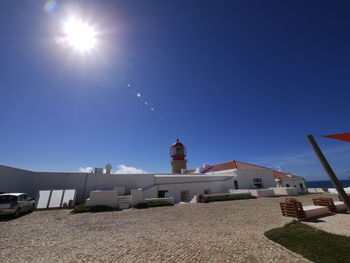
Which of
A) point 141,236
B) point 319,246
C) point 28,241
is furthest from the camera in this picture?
point 141,236

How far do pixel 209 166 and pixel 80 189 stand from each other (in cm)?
2564

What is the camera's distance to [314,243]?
5.17 m

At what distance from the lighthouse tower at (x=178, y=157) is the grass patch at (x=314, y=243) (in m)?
25.4

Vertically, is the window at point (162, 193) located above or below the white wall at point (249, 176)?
below

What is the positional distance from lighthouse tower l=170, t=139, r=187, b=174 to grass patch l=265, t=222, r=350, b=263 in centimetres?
2539

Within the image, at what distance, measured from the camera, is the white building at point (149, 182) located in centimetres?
1592

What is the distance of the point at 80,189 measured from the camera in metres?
18.4

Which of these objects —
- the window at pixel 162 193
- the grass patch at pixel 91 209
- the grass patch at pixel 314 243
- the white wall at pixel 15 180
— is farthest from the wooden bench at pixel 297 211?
the white wall at pixel 15 180

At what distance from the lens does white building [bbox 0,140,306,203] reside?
15919mm

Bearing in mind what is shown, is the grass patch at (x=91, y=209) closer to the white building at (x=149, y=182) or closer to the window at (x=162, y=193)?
the white building at (x=149, y=182)

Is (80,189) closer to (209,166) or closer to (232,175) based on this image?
(232,175)

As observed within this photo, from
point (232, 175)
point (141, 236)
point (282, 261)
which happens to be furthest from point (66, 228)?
point (232, 175)

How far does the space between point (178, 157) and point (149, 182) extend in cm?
1193

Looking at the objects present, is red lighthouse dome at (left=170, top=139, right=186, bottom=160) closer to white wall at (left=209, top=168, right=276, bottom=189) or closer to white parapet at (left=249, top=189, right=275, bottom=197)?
white wall at (left=209, top=168, right=276, bottom=189)
